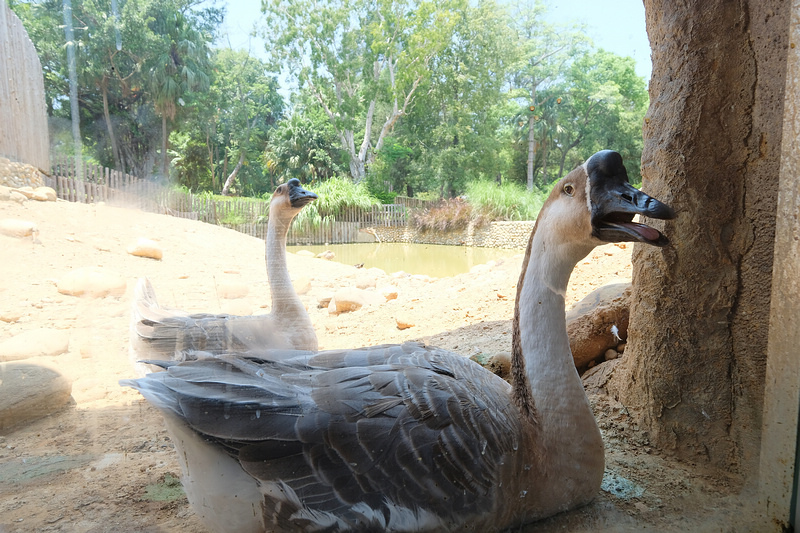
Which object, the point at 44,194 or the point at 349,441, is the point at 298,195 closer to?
the point at 44,194

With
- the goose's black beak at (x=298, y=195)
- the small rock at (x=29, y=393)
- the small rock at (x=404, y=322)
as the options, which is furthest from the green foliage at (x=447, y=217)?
the small rock at (x=29, y=393)

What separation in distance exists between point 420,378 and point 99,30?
164 centimetres

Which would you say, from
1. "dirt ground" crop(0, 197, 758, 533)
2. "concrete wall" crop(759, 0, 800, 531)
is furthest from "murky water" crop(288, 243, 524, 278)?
"concrete wall" crop(759, 0, 800, 531)

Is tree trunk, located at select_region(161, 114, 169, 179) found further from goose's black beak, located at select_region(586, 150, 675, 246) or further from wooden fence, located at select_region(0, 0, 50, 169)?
goose's black beak, located at select_region(586, 150, 675, 246)

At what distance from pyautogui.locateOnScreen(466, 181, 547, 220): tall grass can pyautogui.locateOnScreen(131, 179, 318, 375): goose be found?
1.03m

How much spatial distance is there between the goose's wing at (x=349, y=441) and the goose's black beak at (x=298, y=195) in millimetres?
890

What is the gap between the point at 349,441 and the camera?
1223mm

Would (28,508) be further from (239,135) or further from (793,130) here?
(793,130)

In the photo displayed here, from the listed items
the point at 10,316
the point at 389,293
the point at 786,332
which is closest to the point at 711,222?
the point at 786,332

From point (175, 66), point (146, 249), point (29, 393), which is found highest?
point (175, 66)

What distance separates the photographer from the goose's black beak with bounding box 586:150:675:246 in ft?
3.79

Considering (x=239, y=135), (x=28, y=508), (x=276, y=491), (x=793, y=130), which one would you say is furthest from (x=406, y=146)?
(x=28, y=508)

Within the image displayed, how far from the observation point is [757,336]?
1.46m

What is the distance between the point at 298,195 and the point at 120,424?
119cm
